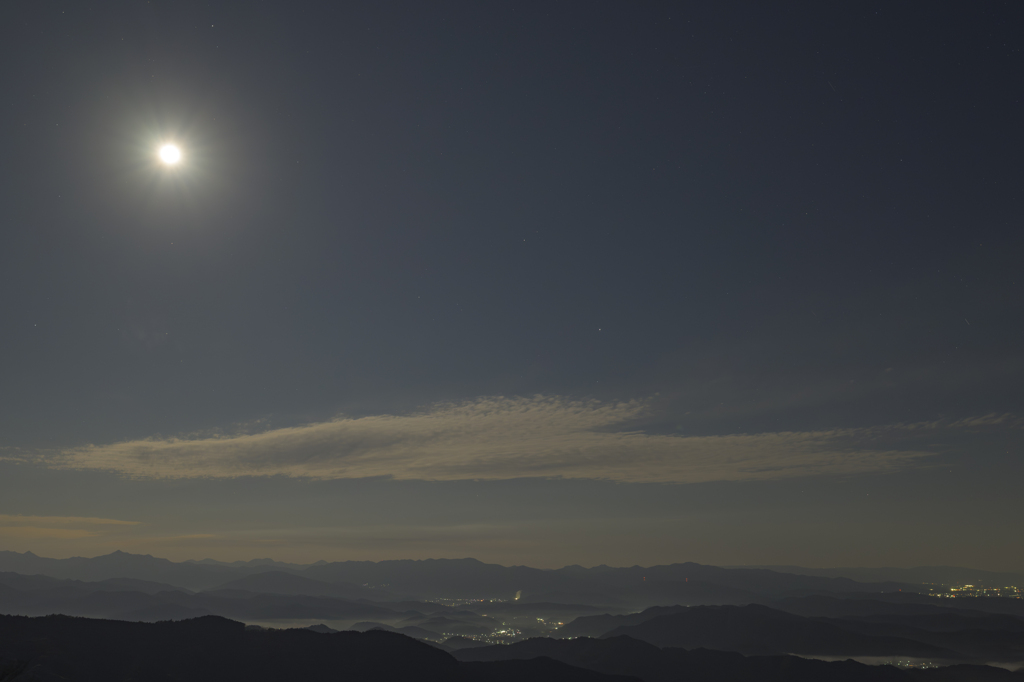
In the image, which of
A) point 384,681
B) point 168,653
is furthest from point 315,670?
point 168,653

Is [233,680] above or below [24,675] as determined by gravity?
below

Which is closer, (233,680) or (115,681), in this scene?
(115,681)

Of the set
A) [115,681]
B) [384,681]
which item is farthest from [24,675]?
[384,681]

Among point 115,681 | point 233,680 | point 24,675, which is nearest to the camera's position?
point 24,675

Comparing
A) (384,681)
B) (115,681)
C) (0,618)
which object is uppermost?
(0,618)

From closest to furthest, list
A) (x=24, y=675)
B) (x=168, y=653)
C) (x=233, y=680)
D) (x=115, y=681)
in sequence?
(x=24, y=675)
(x=115, y=681)
(x=233, y=680)
(x=168, y=653)

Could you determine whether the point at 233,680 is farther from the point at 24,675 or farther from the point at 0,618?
the point at 0,618

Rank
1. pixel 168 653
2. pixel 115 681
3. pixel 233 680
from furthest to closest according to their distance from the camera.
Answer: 1. pixel 168 653
2. pixel 233 680
3. pixel 115 681

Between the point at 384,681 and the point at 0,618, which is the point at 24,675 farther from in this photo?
the point at 384,681

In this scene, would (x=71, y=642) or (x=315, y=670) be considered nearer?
(x=71, y=642)
